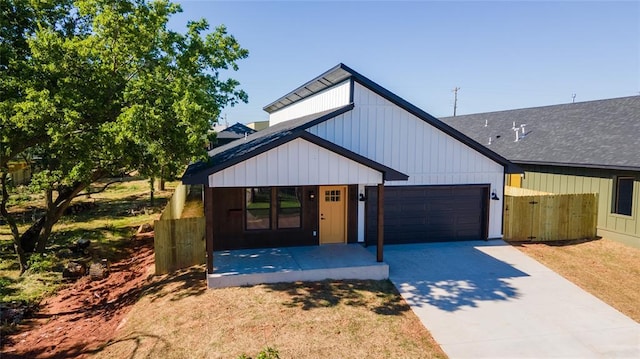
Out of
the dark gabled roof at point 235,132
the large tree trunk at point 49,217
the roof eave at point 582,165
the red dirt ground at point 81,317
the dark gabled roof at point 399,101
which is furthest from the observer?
the dark gabled roof at point 235,132

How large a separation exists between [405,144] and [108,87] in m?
10.2

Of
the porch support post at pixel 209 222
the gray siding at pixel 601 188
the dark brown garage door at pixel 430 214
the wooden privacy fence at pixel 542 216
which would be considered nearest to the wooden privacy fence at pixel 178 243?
the porch support post at pixel 209 222

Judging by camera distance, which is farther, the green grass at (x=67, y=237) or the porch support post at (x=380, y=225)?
the green grass at (x=67, y=237)

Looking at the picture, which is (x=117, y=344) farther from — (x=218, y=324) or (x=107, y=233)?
(x=107, y=233)

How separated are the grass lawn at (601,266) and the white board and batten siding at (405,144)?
273cm

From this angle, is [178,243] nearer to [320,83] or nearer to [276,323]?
[276,323]

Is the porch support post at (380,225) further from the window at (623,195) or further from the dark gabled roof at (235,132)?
the dark gabled roof at (235,132)

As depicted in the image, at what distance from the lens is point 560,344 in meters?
8.37

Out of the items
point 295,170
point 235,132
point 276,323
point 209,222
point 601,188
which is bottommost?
point 276,323

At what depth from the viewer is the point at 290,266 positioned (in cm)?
1193

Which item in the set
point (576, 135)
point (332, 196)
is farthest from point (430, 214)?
point (576, 135)

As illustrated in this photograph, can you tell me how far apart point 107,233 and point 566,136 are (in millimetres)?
22649

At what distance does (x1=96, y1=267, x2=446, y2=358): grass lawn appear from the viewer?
8.15 m

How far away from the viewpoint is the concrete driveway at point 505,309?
8250mm
